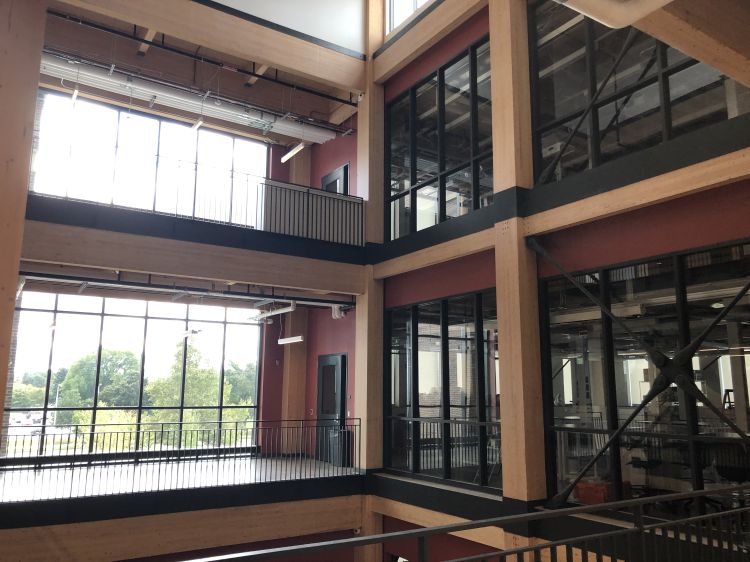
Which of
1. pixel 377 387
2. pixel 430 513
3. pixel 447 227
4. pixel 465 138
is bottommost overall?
A: pixel 430 513

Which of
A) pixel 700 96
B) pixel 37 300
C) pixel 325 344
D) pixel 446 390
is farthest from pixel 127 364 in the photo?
pixel 700 96

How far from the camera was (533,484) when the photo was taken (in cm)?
787

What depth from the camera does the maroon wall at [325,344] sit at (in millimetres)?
13656

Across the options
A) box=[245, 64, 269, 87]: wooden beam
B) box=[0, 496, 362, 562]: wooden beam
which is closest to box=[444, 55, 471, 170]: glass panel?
box=[245, 64, 269, 87]: wooden beam

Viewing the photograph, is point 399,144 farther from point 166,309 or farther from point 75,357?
point 75,357

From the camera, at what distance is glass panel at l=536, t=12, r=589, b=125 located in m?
9.03

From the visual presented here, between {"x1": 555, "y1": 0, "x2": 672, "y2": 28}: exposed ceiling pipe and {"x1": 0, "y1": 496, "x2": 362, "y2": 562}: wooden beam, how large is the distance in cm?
908

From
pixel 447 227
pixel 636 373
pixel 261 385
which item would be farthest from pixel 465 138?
pixel 261 385

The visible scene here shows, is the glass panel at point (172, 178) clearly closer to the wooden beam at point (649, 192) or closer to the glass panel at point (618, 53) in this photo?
the wooden beam at point (649, 192)

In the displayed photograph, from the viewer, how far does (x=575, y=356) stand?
8891 millimetres

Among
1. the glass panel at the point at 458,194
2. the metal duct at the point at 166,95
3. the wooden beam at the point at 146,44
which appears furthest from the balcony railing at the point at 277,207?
the wooden beam at the point at 146,44

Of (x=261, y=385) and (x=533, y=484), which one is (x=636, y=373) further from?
(x=261, y=385)

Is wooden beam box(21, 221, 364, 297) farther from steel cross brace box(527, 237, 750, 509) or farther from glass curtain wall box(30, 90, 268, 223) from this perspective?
steel cross brace box(527, 237, 750, 509)

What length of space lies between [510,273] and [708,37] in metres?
5.18
